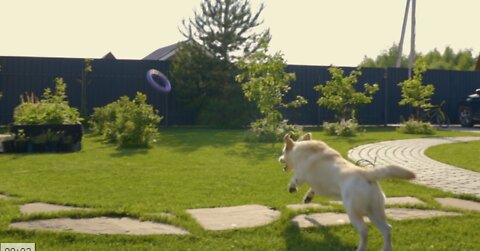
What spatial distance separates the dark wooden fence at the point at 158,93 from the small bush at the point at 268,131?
5317 mm

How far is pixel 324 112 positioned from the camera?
17766 millimetres

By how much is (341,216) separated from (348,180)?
2.87 ft

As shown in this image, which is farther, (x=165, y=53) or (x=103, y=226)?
(x=165, y=53)

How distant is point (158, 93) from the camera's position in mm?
16281

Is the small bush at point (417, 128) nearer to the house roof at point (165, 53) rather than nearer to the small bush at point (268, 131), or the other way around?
the small bush at point (268, 131)

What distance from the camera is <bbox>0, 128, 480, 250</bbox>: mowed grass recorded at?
339 centimetres

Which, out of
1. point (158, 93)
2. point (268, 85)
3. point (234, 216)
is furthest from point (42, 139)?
point (158, 93)

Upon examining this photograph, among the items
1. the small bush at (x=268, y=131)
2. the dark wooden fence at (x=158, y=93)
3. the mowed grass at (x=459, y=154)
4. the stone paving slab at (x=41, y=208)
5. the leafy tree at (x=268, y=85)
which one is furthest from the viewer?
the dark wooden fence at (x=158, y=93)

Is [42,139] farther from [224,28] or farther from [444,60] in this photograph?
[444,60]

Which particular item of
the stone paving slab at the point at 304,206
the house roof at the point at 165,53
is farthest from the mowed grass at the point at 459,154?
the house roof at the point at 165,53

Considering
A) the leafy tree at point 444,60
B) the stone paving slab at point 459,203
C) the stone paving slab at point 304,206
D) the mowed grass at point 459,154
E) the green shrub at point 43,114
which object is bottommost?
the stone paving slab at point 459,203

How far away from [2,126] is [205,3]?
7.95 metres

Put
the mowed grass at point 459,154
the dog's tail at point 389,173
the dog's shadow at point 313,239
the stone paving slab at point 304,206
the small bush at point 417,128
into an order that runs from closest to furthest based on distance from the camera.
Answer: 1. the dog's tail at point 389,173
2. the dog's shadow at point 313,239
3. the stone paving slab at point 304,206
4. the mowed grass at point 459,154
5. the small bush at point 417,128

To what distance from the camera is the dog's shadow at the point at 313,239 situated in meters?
3.36
